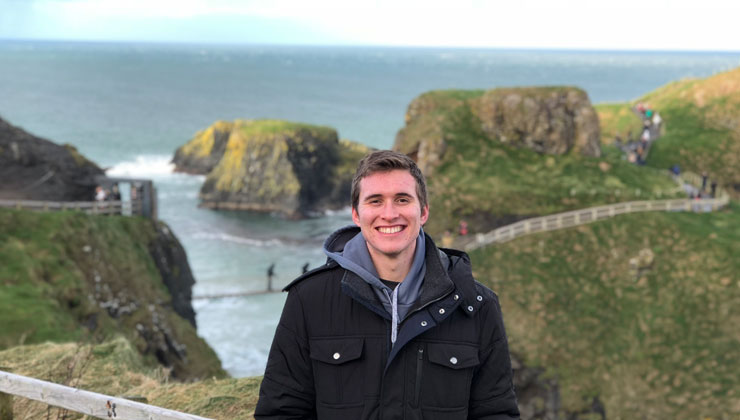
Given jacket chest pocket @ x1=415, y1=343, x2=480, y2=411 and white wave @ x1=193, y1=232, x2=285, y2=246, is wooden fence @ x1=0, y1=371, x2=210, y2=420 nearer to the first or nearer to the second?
jacket chest pocket @ x1=415, y1=343, x2=480, y2=411

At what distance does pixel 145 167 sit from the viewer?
92.2 meters

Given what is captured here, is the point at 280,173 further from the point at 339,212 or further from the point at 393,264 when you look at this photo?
the point at 393,264

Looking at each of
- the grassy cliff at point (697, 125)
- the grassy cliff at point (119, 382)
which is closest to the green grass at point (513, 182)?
the grassy cliff at point (697, 125)

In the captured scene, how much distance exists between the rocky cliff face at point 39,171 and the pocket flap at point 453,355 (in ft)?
91.9

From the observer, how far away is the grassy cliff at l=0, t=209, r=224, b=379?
54.1ft

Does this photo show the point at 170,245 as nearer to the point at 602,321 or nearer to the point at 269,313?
the point at 269,313

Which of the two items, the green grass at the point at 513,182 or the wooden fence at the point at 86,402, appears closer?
the wooden fence at the point at 86,402

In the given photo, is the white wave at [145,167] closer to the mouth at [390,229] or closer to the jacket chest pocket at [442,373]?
the mouth at [390,229]

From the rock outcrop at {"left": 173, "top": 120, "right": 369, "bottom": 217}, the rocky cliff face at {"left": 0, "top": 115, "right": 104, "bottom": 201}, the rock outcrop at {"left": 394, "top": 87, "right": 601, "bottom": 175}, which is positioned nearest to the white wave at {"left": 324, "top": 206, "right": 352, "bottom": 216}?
the rock outcrop at {"left": 173, "top": 120, "right": 369, "bottom": 217}

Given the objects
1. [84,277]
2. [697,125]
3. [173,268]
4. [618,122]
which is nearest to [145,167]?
[618,122]

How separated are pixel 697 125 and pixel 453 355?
193ft

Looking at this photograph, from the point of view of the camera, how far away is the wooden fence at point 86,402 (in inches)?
203

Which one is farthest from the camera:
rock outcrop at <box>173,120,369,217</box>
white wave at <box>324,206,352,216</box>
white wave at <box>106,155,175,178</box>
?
white wave at <box>106,155,175,178</box>

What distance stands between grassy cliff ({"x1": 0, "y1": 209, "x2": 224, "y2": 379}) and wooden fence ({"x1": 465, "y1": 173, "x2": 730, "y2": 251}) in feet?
52.2
